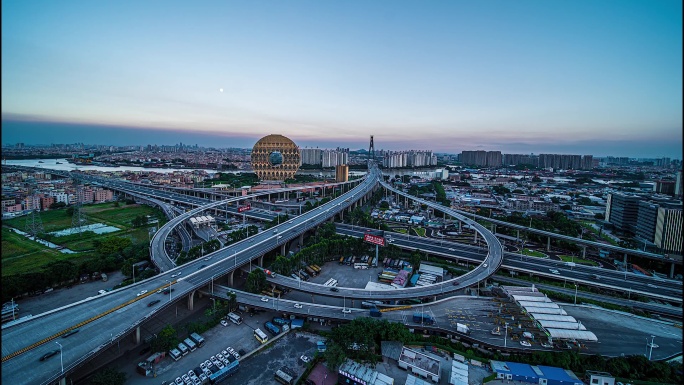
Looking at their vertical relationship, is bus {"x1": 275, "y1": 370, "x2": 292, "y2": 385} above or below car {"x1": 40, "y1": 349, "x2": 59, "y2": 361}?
below

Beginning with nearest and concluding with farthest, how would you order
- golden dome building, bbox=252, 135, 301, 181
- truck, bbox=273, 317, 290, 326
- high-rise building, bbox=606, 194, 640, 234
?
truck, bbox=273, 317, 290, 326 → high-rise building, bbox=606, 194, 640, 234 → golden dome building, bbox=252, 135, 301, 181

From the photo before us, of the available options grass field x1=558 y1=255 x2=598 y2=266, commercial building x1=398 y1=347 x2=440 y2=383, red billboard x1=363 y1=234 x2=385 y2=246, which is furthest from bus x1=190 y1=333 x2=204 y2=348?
grass field x1=558 y1=255 x2=598 y2=266

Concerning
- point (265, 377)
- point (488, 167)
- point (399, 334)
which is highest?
point (488, 167)

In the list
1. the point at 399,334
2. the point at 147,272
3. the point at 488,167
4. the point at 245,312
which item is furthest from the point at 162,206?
the point at 488,167

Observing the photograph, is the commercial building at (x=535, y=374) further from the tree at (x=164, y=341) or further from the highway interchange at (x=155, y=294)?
the tree at (x=164, y=341)

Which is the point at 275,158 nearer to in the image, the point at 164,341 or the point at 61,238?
the point at 61,238

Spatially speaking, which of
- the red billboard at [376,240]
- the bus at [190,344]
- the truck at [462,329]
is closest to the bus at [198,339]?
the bus at [190,344]

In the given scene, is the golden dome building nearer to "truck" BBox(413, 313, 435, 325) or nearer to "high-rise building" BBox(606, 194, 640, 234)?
"high-rise building" BBox(606, 194, 640, 234)

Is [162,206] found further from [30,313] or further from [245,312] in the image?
[245,312]
